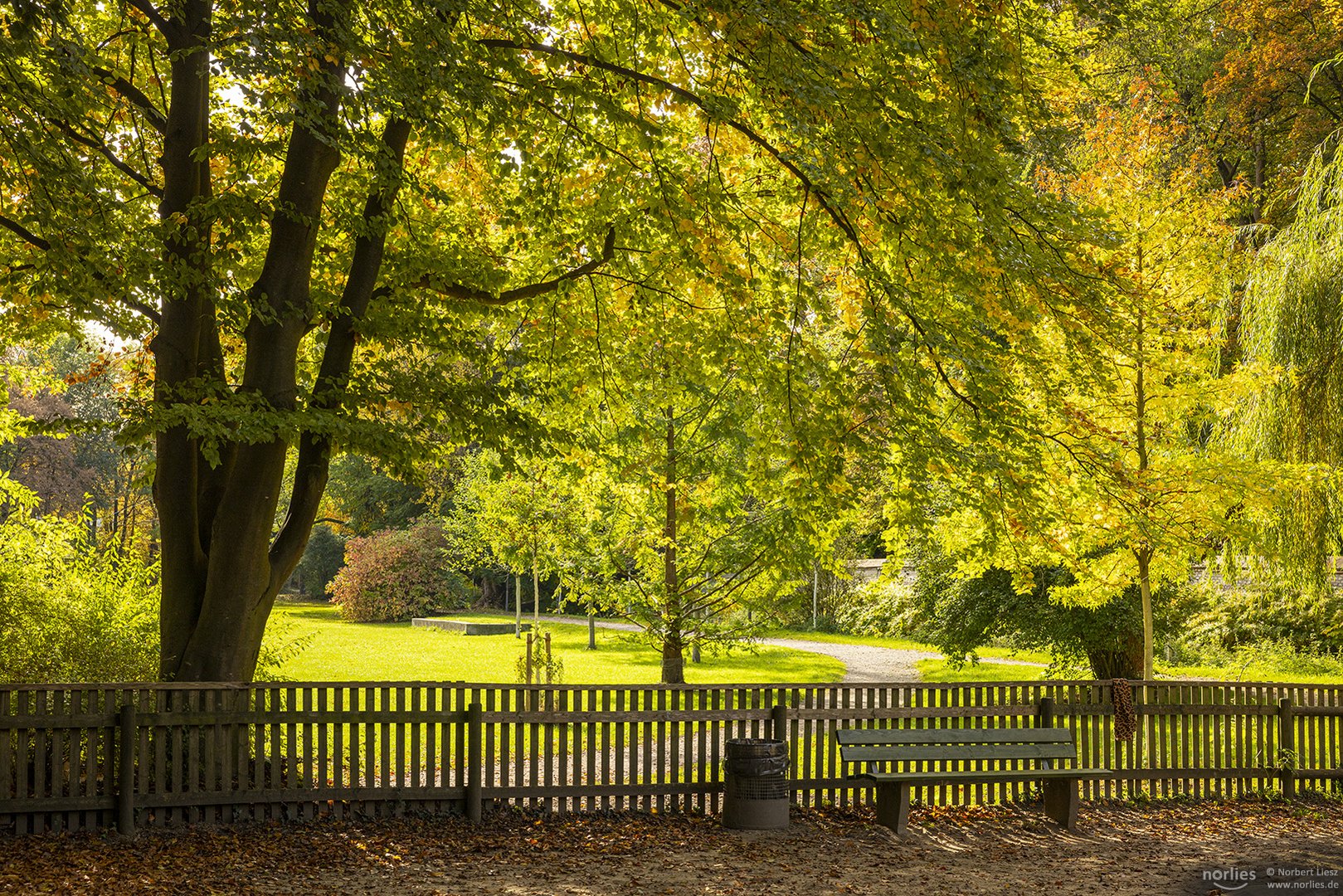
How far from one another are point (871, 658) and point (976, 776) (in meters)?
16.5

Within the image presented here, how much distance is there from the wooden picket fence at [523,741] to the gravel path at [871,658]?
9030mm

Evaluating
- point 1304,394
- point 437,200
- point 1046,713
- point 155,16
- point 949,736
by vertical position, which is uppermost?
point 155,16

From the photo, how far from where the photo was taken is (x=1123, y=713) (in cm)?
1044

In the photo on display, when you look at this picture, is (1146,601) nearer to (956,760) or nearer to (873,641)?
(956,760)

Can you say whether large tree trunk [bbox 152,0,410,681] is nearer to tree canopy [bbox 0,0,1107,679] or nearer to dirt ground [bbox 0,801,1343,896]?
tree canopy [bbox 0,0,1107,679]

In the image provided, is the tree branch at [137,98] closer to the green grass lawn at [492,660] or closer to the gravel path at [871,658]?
the green grass lawn at [492,660]

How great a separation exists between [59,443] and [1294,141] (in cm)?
3880

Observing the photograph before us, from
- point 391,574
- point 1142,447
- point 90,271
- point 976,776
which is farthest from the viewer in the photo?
point 391,574

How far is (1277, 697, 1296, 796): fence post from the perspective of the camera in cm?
1110

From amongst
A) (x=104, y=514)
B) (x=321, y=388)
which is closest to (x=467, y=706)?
(x=321, y=388)

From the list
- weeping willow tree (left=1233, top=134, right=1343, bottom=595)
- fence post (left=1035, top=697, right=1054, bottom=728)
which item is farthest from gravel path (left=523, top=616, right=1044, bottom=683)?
fence post (left=1035, top=697, right=1054, bottom=728)

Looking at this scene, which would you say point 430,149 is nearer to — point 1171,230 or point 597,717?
point 597,717

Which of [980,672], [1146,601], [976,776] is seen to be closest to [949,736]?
[976,776]

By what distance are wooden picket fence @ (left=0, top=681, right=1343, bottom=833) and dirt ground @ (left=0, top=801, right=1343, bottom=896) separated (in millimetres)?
233
